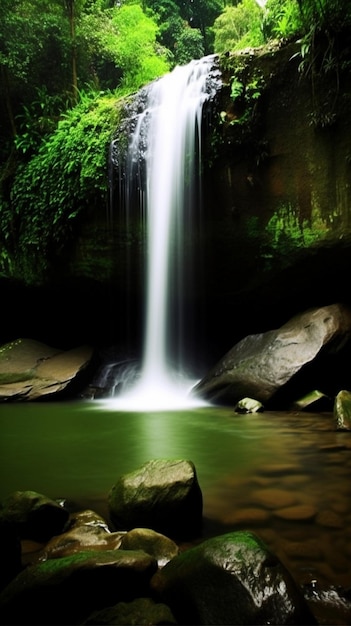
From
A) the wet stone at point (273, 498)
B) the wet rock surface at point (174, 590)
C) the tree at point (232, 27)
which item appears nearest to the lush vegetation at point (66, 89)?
the tree at point (232, 27)

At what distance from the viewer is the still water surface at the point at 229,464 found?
2.69 meters

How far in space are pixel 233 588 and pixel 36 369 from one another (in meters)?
8.55

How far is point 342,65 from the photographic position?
734 cm

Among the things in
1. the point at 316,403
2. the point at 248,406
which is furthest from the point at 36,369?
the point at 316,403

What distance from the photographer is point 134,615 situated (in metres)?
1.78

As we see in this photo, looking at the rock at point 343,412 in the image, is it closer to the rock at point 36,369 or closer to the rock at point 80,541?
the rock at point 80,541

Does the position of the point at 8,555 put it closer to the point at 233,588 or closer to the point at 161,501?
the point at 161,501

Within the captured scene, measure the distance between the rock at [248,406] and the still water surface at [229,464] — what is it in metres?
0.16

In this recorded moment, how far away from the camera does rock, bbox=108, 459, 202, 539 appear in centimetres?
270

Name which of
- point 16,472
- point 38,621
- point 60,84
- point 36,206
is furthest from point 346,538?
point 60,84

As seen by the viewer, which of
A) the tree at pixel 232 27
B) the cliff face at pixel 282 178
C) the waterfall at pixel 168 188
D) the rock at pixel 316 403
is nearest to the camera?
the rock at pixel 316 403

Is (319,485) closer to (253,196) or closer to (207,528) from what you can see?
(207,528)

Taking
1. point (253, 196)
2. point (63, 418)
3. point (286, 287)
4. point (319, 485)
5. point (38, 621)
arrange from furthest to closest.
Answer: point (286, 287)
point (253, 196)
point (63, 418)
point (319, 485)
point (38, 621)

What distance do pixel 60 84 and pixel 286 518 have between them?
1399cm
